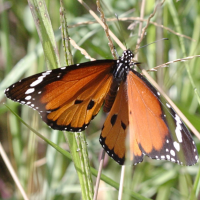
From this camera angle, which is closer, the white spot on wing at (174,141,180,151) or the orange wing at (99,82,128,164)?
the white spot on wing at (174,141,180,151)

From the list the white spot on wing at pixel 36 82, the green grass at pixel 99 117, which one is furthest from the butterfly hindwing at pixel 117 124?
the white spot on wing at pixel 36 82

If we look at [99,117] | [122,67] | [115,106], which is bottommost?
[99,117]

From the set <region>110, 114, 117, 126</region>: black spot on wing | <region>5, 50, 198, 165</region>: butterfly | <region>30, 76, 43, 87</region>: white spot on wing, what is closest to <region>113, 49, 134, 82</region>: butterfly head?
<region>5, 50, 198, 165</region>: butterfly

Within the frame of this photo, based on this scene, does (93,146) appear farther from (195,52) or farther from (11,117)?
(195,52)

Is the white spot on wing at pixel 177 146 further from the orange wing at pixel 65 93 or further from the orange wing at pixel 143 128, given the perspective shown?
the orange wing at pixel 65 93

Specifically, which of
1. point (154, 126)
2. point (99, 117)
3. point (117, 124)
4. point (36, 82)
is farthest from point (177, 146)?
point (99, 117)

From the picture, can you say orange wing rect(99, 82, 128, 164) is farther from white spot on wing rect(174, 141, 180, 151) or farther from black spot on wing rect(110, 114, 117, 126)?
white spot on wing rect(174, 141, 180, 151)

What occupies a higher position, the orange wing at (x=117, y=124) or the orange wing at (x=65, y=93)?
the orange wing at (x=65, y=93)

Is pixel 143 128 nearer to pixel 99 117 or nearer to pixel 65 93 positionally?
pixel 65 93
